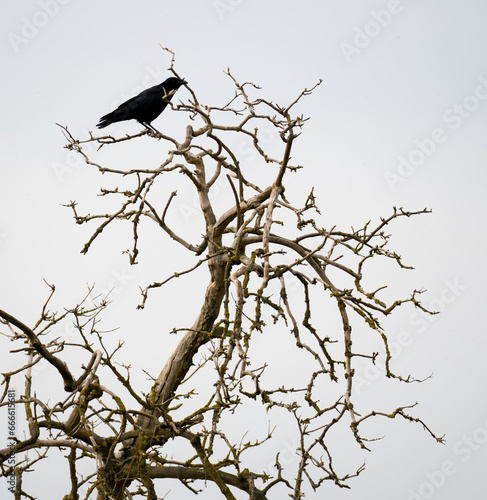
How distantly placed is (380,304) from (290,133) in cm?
115

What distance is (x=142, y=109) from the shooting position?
526cm

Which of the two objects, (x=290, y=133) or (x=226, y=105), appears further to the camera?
(x=226, y=105)

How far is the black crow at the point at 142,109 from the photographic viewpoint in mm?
5277

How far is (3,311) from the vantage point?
3881mm

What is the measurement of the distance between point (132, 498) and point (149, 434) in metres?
0.65

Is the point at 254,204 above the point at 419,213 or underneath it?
above

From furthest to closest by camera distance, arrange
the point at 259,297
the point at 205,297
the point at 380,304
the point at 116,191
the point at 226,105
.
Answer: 1. the point at 205,297
2. the point at 226,105
3. the point at 116,191
4. the point at 380,304
5. the point at 259,297

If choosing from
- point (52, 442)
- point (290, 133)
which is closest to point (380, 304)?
point (290, 133)

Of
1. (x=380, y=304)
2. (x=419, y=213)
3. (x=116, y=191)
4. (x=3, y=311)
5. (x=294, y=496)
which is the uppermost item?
(x=116, y=191)

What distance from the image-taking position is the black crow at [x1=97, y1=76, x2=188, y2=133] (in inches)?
208

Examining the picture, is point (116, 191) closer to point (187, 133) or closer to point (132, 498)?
point (187, 133)

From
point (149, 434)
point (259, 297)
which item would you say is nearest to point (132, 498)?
point (149, 434)

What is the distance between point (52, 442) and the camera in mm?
4441

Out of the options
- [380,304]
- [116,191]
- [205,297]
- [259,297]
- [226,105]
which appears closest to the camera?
[259,297]
